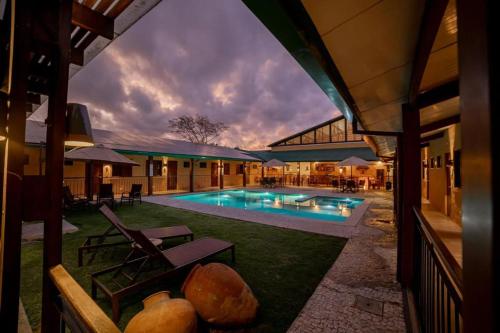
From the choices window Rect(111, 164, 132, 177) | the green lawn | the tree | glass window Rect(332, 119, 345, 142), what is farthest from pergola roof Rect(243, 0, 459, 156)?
the tree

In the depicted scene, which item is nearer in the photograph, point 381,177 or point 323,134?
point 381,177

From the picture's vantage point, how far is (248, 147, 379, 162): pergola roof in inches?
807

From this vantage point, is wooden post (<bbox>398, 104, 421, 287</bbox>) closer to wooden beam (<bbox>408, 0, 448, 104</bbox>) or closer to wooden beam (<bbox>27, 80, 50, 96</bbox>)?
wooden beam (<bbox>408, 0, 448, 104</bbox>)

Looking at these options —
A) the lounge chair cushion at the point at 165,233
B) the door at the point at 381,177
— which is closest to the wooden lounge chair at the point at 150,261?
the lounge chair cushion at the point at 165,233

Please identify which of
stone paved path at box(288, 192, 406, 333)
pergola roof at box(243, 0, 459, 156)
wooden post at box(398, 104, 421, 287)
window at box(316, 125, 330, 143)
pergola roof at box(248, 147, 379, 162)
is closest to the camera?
pergola roof at box(243, 0, 459, 156)

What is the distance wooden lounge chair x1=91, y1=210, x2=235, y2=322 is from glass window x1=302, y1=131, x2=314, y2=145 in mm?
22975

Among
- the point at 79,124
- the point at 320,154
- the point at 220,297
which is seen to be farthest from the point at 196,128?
the point at 220,297

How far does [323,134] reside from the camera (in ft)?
80.7

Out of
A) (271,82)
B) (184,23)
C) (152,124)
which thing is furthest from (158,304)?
(152,124)

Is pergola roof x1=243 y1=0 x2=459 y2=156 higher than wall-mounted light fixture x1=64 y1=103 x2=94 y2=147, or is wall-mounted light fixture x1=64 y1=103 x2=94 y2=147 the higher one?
pergola roof x1=243 y1=0 x2=459 y2=156

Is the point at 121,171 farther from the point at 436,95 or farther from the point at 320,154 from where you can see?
the point at 320,154

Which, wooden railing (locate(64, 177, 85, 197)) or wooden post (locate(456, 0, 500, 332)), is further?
wooden railing (locate(64, 177, 85, 197))

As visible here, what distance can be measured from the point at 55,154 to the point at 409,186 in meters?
4.42

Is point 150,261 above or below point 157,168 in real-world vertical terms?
below
